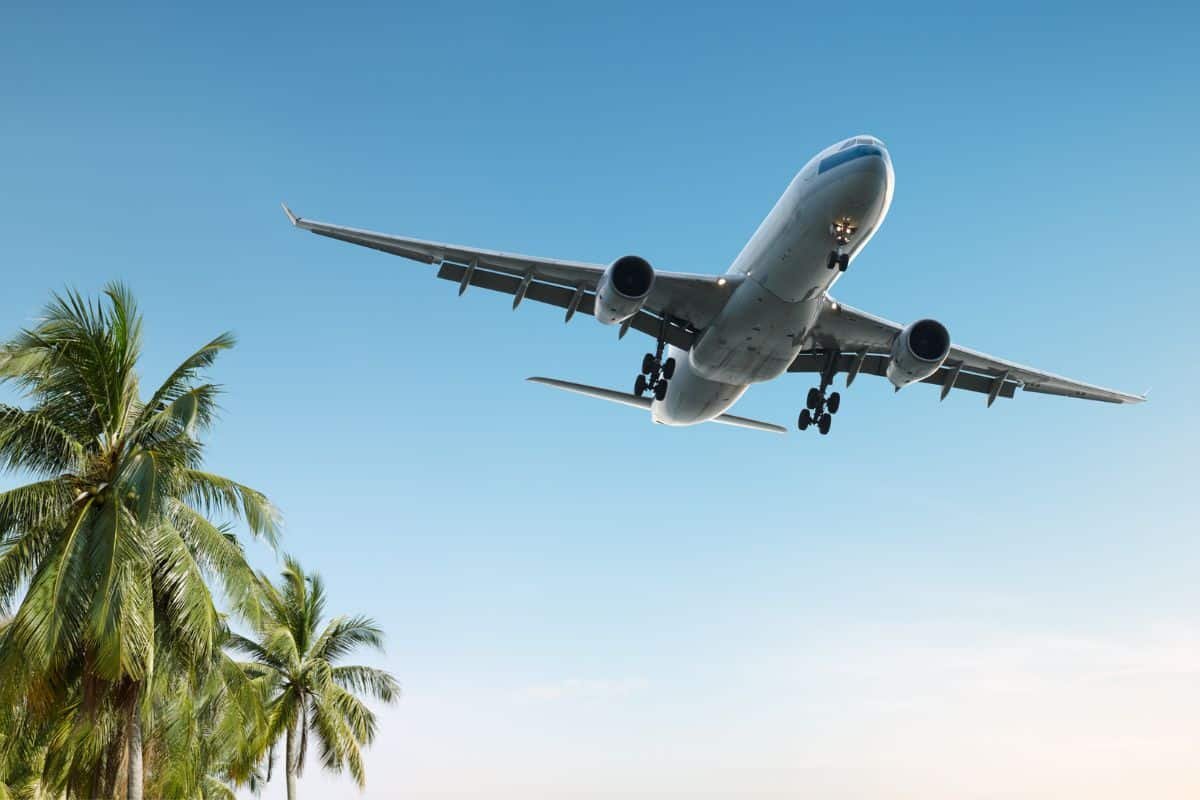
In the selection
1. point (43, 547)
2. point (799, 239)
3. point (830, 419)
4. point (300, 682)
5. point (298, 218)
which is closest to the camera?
point (43, 547)

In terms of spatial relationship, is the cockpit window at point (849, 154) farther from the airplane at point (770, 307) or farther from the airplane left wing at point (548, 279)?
the airplane left wing at point (548, 279)

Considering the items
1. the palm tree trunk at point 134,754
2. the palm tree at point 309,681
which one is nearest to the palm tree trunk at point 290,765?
the palm tree at point 309,681

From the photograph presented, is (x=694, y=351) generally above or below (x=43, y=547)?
above

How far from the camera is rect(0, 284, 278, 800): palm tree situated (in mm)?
13539

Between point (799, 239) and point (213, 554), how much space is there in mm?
11625

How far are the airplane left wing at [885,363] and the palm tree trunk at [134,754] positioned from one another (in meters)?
16.0

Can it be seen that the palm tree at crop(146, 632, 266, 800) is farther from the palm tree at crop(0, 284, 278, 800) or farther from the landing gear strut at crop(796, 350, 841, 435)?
the landing gear strut at crop(796, 350, 841, 435)

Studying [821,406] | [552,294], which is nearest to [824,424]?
[821,406]

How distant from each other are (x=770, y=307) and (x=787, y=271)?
3.92 feet

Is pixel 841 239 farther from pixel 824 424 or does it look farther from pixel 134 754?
pixel 134 754

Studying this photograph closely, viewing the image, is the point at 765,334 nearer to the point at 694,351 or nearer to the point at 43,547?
the point at 694,351

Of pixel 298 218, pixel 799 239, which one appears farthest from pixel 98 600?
pixel 799 239

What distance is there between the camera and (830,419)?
26547 mm

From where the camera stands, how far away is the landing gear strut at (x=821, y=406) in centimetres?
2634
